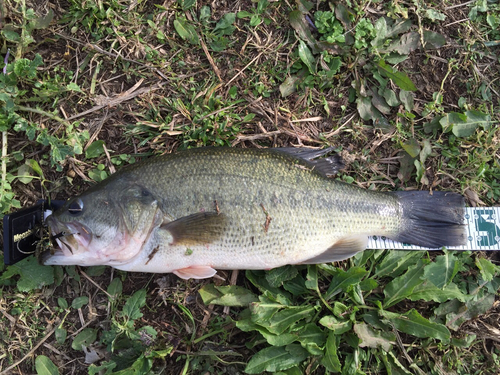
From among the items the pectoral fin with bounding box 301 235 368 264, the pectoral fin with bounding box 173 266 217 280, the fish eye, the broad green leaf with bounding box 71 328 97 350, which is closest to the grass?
the broad green leaf with bounding box 71 328 97 350

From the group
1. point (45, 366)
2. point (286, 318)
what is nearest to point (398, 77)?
point (286, 318)

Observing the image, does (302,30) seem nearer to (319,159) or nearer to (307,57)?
(307,57)

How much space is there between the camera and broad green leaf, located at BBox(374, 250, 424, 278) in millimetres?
3418

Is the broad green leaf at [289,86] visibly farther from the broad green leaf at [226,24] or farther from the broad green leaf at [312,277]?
the broad green leaf at [312,277]

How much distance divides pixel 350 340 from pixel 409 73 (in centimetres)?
292

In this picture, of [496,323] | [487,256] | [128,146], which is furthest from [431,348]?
[128,146]

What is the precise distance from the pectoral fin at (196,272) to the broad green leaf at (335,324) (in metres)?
1.12

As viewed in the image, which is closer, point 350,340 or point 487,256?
point 350,340

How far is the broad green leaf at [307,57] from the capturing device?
3.65 metres

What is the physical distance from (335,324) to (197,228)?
5.21 ft

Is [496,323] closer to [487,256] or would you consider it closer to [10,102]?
[487,256]

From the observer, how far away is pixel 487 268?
11.2 ft

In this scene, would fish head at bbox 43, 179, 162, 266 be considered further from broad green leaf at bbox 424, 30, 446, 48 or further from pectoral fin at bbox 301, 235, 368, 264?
broad green leaf at bbox 424, 30, 446, 48

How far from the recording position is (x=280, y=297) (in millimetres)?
3262
